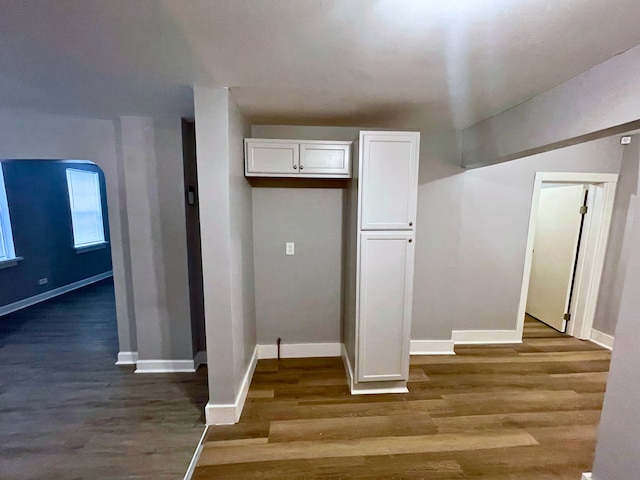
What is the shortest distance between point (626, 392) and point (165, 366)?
10.7ft

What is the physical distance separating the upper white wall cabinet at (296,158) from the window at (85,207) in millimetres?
5027

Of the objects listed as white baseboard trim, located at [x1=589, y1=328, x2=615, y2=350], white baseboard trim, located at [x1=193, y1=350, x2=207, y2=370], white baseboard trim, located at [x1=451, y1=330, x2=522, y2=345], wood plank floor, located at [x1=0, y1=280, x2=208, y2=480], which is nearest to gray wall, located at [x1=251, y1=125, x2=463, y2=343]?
white baseboard trim, located at [x1=451, y1=330, x2=522, y2=345]

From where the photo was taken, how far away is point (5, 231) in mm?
4090

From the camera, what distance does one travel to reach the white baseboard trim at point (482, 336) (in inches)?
125

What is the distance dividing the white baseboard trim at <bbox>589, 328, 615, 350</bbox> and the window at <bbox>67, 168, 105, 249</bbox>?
817 centimetres

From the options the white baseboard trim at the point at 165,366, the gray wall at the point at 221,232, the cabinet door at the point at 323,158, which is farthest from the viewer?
the white baseboard trim at the point at 165,366

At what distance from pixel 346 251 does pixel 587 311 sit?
3.09 meters

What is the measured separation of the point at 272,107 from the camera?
2141 millimetres

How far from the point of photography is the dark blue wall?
4.14 m

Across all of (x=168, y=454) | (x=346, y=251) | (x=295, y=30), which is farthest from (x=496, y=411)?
(x=295, y=30)

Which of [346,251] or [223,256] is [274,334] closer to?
[346,251]

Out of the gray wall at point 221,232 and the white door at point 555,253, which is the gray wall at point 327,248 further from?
the white door at point 555,253

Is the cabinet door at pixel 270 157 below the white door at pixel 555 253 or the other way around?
the other way around

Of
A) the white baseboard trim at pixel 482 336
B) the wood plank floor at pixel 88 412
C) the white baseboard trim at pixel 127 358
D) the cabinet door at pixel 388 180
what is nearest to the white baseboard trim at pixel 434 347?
the white baseboard trim at pixel 482 336
